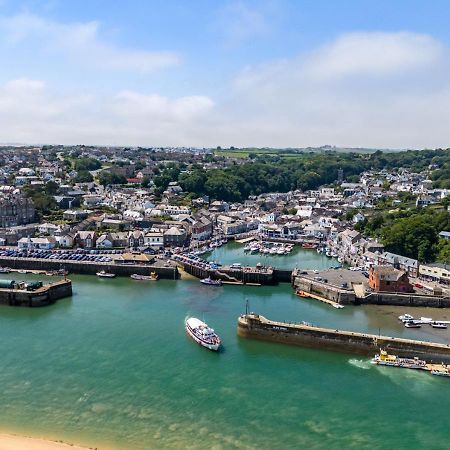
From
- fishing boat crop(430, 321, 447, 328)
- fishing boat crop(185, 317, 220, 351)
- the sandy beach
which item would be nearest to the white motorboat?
fishing boat crop(430, 321, 447, 328)

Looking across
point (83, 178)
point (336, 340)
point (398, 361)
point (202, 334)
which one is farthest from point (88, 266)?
point (83, 178)

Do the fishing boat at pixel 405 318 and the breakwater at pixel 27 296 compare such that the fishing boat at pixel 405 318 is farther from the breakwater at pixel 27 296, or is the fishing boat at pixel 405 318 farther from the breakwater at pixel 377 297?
the breakwater at pixel 27 296

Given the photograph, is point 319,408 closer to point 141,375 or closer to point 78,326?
point 141,375

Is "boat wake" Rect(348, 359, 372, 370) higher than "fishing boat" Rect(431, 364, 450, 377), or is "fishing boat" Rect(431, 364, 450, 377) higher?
"fishing boat" Rect(431, 364, 450, 377)

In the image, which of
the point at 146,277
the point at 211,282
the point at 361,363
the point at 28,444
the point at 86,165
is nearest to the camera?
the point at 28,444

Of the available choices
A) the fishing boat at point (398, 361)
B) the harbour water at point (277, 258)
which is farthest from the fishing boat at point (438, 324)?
the harbour water at point (277, 258)

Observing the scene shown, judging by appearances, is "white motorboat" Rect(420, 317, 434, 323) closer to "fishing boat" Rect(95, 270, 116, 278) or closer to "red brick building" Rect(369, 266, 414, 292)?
"red brick building" Rect(369, 266, 414, 292)

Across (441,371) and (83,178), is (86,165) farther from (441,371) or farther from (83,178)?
(441,371)
